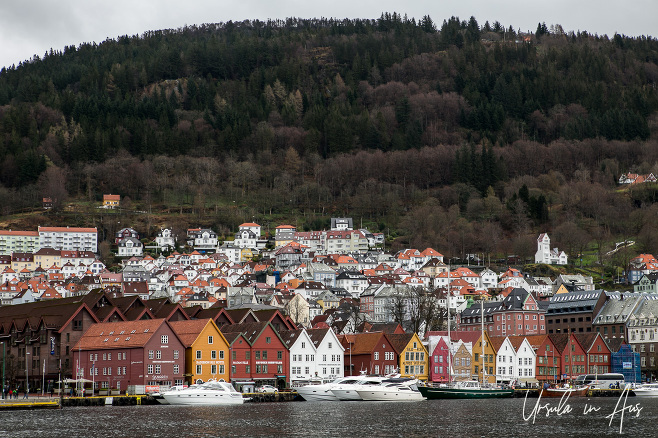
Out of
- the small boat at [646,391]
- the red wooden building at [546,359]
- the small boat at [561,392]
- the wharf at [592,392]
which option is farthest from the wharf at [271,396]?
the small boat at [646,391]

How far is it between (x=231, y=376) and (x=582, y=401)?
101 feet

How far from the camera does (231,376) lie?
88.8m

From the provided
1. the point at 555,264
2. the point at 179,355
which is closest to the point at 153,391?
the point at 179,355

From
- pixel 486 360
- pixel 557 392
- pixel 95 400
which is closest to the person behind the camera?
pixel 95 400

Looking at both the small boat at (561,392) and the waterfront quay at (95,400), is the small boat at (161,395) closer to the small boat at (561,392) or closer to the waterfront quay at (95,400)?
the waterfront quay at (95,400)

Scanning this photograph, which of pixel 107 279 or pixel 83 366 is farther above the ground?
pixel 107 279

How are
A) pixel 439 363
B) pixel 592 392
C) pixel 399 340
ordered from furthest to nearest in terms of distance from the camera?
pixel 439 363, pixel 399 340, pixel 592 392

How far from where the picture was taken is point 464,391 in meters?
86.9

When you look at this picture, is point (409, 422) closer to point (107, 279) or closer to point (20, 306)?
point (20, 306)

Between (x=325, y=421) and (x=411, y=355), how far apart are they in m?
39.6

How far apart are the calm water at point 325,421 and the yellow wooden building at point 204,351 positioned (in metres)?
11.2

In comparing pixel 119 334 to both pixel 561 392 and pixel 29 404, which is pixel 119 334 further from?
pixel 561 392

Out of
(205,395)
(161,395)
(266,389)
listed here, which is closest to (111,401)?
(161,395)

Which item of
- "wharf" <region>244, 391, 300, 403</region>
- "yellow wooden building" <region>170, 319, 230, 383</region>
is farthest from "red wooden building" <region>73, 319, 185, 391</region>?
"wharf" <region>244, 391, 300, 403</region>
